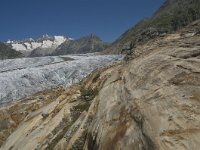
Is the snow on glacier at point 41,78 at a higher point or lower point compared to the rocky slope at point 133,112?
lower

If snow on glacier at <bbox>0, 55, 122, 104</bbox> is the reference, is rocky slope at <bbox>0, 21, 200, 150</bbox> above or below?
above

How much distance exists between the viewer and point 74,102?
19.2 m

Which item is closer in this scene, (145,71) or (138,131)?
(138,131)

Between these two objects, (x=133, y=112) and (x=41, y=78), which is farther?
(x=41, y=78)

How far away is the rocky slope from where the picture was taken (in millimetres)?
11039

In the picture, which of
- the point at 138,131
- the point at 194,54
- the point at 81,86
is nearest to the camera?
the point at 138,131

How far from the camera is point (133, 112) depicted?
12680 mm

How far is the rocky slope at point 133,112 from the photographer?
11039 mm

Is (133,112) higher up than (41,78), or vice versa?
(133,112)

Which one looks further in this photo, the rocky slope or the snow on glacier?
the snow on glacier

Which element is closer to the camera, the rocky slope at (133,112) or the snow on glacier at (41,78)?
the rocky slope at (133,112)

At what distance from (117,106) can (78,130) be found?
2.42 meters

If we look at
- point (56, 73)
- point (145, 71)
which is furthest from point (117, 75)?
point (56, 73)

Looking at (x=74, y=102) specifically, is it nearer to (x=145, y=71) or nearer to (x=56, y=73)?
(x=145, y=71)
